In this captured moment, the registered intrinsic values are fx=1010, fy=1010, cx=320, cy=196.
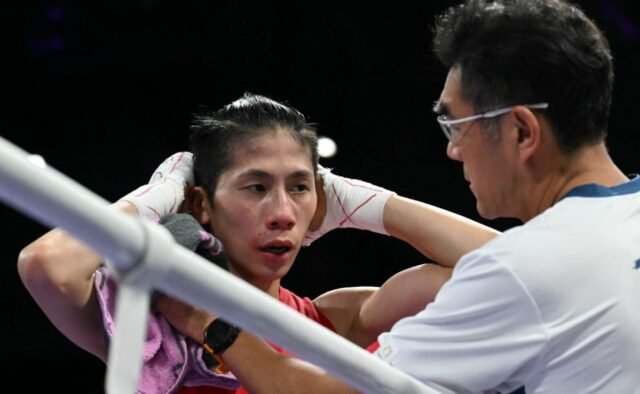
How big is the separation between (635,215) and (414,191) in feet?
8.83

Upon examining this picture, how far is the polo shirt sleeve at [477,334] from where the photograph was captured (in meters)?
1.22

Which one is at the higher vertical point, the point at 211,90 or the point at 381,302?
the point at 211,90

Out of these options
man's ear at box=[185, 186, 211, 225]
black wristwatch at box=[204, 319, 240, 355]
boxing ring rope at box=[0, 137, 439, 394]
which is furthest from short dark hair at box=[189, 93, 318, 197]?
boxing ring rope at box=[0, 137, 439, 394]

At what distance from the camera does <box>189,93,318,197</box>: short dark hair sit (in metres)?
1.84

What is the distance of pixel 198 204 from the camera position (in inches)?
72.8

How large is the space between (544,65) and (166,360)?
72 cm

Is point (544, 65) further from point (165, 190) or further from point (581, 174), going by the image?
point (165, 190)

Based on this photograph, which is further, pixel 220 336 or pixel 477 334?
pixel 220 336

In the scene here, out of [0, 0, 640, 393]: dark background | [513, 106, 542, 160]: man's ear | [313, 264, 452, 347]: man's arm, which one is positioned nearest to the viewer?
[513, 106, 542, 160]: man's ear

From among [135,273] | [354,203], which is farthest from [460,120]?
[135,273]

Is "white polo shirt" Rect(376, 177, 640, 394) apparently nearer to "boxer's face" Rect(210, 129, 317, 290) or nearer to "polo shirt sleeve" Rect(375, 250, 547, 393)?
"polo shirt sleeve" Rect(375, 250, 547, 393)

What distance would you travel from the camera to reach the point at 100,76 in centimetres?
395

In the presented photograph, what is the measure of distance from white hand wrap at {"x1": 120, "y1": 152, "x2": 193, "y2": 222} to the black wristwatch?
0.29 m

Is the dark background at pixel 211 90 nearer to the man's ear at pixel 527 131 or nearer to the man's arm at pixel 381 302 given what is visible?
the man's arm at pixel 381 302
